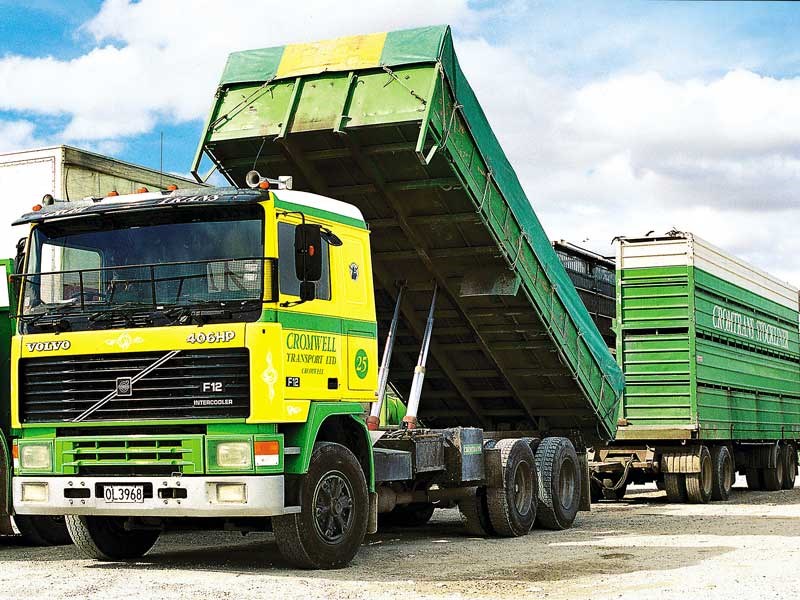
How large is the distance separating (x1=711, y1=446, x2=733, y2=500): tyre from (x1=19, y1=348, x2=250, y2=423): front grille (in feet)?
37.7

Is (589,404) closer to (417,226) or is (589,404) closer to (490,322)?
(490,322)

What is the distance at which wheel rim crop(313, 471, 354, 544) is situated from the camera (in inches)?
343

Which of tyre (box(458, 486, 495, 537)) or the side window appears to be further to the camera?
tyre (box(458, 486, 495, 537))

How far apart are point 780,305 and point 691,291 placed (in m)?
5.84

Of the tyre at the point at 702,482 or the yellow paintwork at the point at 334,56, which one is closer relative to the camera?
the yellow paintwork at the point at 334,56

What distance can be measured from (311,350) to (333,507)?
48.1 inches

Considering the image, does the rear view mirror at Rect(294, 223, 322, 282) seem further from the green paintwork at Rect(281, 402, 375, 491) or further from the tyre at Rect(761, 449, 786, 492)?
the tyre at Rect(761, 449, 786, 492)

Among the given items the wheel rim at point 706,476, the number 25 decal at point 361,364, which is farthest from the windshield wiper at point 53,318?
the wheel rim at point 706,476

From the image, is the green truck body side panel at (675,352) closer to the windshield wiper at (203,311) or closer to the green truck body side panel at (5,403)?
the green truck body side panel at (5,403)

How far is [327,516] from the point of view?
881 cm

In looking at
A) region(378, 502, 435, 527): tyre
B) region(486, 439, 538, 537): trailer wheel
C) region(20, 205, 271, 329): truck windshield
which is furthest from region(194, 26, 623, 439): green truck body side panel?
region(20, 205, 271, 329): truck windshield

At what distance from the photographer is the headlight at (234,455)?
26.8 feet

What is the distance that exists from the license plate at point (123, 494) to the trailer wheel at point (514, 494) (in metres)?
4.43

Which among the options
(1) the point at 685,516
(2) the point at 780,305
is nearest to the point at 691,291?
(1) the point at 685,516
